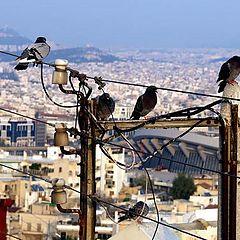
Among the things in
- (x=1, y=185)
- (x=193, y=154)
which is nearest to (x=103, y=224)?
(x=1, y=185)

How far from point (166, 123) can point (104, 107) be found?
29cm

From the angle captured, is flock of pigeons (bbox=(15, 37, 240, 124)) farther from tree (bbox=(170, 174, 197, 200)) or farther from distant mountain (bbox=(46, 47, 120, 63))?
distant mountain (bbox=(46, 47, 120, 63))

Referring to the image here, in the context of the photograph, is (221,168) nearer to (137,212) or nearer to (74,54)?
(137,212)

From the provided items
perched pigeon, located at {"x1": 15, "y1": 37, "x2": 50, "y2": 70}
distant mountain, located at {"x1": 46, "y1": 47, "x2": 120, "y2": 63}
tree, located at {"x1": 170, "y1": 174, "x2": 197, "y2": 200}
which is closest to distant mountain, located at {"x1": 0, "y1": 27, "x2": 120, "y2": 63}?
distant mountain, located at {"x1": 46, "y1": 47, "x2": 120, "y2": 63}

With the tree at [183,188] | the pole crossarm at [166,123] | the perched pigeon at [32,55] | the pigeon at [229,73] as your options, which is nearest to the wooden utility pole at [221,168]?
the pole crossarm at [166,123]

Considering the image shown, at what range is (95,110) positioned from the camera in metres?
3.70

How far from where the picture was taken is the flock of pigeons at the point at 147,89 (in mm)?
3766

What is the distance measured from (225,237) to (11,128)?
6183cm

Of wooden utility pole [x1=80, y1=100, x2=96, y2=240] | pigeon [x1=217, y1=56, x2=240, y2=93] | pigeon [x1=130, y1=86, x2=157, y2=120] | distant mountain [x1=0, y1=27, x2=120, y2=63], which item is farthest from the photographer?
distant mountain [x1=0, y1=27, x2=120, y2=63]

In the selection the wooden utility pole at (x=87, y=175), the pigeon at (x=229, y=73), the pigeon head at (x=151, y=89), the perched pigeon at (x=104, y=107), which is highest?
the pigeon at (x=229, y=73)

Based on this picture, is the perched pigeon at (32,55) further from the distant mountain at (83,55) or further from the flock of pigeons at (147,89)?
the distant mountain at (83,55)

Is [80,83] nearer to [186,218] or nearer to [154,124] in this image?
[154,124]

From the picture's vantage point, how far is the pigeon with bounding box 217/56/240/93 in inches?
152

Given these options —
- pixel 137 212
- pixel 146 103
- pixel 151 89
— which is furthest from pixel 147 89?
pixel 137 212
